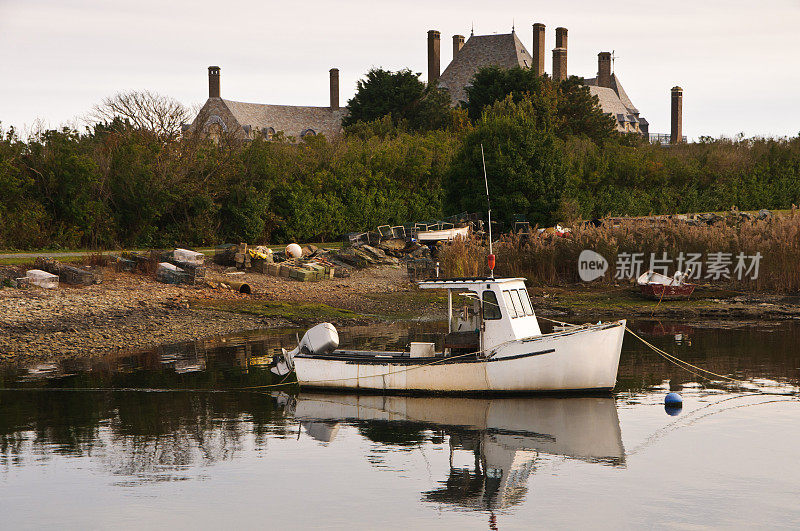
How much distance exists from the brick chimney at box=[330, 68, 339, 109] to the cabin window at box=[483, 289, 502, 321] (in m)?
77.0

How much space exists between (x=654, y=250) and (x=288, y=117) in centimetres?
5968

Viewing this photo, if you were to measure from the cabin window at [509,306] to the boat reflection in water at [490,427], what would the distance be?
5.76 ft

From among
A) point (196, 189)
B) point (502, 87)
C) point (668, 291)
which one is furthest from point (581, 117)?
point (668, 291)

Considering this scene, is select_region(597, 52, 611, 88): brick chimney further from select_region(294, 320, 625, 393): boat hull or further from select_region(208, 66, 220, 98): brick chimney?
select_region(294, 320, 625, 393): boat hull

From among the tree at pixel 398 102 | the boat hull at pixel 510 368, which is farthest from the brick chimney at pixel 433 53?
the boat hull at pixel 510 368

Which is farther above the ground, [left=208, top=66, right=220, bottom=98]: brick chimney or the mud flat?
[left=208, top=66, right=220, bottom=98]: brick chimney

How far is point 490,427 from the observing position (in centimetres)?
1583

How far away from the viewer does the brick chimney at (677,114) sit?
103438mm

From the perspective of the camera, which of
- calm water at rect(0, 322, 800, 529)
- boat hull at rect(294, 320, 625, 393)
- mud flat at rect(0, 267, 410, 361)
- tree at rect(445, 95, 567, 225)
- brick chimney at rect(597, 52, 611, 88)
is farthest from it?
brick chimney at rect(597, 52, 611, 88)

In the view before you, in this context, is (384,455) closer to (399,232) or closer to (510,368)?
(510,368)

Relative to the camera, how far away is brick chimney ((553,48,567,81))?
89375mm

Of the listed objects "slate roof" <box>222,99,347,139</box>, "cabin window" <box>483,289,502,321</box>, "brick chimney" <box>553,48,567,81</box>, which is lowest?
"cabin window" <box>483,289,502,321</box>

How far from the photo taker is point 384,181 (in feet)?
170

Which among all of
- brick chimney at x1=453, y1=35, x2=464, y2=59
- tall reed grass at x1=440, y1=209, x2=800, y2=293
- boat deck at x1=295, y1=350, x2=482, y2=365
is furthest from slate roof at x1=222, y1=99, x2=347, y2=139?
boat deck at x1=295, y1=350, x2=482, y2=365
